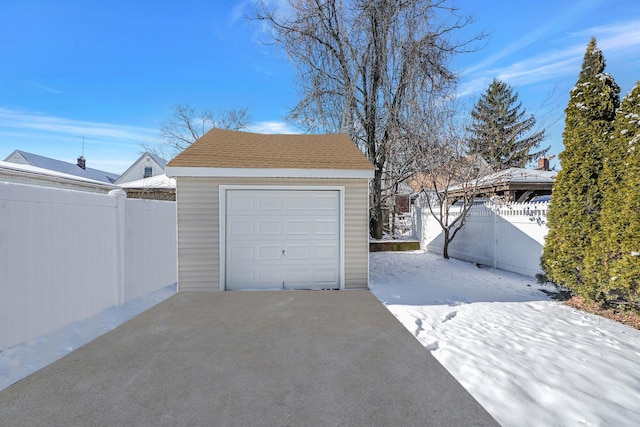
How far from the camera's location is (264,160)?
21.1 feet

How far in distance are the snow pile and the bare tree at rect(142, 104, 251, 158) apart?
15.4 m

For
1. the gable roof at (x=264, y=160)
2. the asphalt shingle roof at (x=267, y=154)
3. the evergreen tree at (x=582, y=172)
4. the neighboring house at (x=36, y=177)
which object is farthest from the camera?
the neighboring house at (x=36, y=177)

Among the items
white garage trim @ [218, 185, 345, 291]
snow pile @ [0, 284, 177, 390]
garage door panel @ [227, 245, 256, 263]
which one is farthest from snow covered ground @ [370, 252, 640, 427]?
snow pile @ [0, 284, 177, 390]

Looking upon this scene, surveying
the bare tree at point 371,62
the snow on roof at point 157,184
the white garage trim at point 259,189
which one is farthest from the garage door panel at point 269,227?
the snow on roof at point 157,184

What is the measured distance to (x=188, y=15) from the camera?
9.24m

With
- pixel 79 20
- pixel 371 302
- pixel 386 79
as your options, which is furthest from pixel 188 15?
pixel 371 302

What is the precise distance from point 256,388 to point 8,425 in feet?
5.65

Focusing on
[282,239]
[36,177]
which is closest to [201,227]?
[282,239]

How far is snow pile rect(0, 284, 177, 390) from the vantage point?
2990 mm

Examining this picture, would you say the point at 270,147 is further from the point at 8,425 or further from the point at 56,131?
the point at 56,131

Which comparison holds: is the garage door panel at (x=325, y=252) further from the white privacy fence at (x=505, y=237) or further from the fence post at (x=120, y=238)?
the white privacy fence at (x=505, y=237)

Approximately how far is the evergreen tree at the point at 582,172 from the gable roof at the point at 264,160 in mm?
3532

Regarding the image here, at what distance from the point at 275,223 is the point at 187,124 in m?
15.4

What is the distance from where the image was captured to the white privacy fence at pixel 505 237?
7270 millimetres
